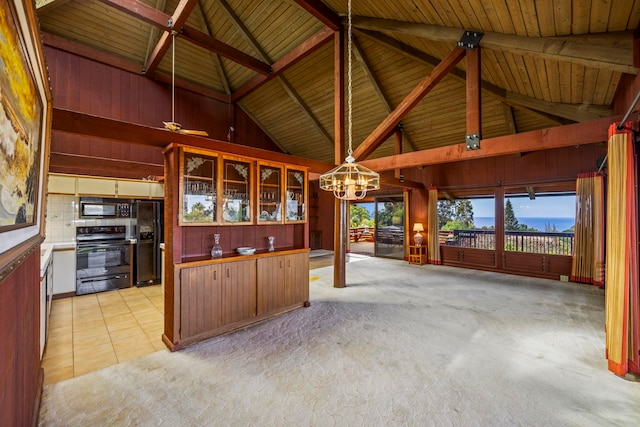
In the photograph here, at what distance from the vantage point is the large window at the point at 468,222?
7.22m

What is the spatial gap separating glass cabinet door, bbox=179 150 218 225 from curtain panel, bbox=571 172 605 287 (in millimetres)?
7174

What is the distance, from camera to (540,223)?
6535 mm

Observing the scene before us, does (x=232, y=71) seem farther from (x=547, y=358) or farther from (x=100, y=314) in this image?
(x=547, y=358)

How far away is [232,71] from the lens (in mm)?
7277

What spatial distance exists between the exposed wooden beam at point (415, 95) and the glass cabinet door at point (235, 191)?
239cm

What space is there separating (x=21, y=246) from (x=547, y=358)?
4.05 metres

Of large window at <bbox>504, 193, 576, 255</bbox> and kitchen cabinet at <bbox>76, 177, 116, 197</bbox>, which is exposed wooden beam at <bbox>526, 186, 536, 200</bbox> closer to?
large window at <bbox>504, 193, 576, 255</bbox>

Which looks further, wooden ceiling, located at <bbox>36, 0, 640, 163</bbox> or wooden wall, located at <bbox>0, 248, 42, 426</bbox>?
wooden ceiling, located at <bbox>36, 0, 640, 163</bbox>

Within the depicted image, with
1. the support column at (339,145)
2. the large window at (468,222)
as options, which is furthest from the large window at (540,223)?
the support column at (339,145)

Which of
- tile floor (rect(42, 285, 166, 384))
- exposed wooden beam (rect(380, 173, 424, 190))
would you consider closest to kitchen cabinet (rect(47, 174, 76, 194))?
tile floor (rect(42, 285, 166, 384))

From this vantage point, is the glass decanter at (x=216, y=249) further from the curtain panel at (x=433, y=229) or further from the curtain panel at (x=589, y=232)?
the curtain panel at (x=589, y=232)

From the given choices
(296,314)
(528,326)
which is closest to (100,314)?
(296,314)

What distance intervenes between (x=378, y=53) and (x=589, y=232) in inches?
227

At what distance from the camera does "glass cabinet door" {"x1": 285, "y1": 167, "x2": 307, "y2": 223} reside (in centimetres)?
422
